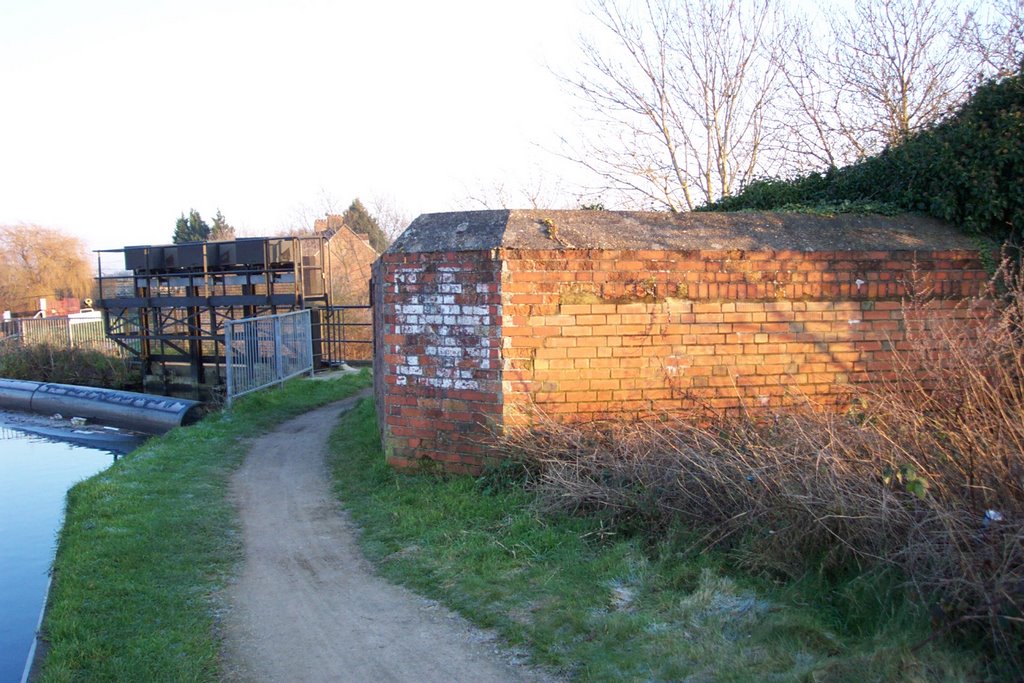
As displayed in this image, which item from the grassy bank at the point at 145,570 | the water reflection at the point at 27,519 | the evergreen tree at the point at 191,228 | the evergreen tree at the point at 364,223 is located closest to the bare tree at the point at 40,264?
the evergreen tree at the point at 191,228

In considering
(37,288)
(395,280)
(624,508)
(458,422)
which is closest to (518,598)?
(624,508)

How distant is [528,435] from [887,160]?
207 inches

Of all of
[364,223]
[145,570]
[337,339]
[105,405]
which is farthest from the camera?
[364,223]

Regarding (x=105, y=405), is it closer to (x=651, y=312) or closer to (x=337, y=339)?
(x=337, y=339)

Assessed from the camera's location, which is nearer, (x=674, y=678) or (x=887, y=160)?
(x=674, y=678)

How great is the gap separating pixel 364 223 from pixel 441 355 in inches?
1932

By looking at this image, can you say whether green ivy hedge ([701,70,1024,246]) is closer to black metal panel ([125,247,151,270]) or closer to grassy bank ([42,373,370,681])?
grassy bank ([42,373,370,681])

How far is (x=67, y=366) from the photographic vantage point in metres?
24.5

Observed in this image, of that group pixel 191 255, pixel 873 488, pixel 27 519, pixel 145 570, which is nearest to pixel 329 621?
pixel 145 570

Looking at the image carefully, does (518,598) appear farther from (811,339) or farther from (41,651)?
(811,339)

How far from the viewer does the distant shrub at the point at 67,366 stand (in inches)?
944

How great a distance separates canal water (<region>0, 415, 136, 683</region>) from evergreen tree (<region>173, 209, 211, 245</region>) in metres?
39.9

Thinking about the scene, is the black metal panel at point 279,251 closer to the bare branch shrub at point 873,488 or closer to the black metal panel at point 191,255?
the black metal panel at point 191,255

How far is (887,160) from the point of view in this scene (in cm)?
905
